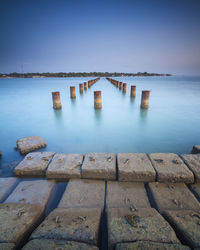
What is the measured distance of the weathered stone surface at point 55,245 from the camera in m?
1.22

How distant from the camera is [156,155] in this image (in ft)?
9.63

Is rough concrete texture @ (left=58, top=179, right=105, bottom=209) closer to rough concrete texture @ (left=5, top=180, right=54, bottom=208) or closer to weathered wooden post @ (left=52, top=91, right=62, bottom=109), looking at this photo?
rough concrete texture @ (left=5, top=180, right=54, bottom=208)

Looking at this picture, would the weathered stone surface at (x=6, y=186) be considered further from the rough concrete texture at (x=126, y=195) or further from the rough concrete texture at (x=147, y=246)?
the rough concrete texture at (x=147, y=246)

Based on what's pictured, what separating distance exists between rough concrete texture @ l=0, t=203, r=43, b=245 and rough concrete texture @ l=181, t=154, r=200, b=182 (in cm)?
270

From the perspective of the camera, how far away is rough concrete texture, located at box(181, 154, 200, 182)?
8.07 ft

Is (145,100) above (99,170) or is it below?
above

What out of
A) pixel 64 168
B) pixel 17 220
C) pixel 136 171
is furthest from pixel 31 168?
pixel 136 171

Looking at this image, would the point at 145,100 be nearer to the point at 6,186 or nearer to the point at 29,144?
the point at 29,144

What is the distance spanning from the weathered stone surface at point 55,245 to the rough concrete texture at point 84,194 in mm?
783

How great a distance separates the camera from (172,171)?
245cm

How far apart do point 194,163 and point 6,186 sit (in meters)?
3.70

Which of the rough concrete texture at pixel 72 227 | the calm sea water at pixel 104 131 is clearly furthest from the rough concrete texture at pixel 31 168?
the calm sea water at pixel 104 131

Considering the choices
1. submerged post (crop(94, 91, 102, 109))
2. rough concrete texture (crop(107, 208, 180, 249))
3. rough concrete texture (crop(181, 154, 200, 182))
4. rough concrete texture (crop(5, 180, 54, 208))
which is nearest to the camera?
rough concrete texture (crop(107, 208, 180, 249))

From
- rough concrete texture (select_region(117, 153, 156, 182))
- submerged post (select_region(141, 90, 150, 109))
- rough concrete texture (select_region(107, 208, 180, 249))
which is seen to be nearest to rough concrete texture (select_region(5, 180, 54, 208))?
rough concrete texture (select_region(107, 208, 180, 249))
